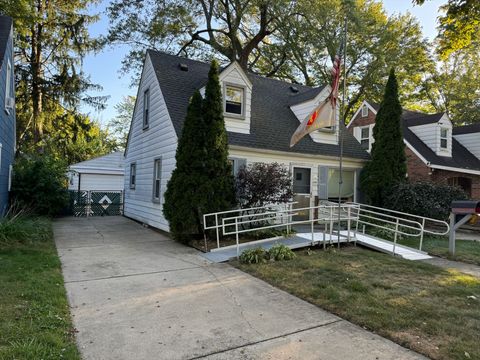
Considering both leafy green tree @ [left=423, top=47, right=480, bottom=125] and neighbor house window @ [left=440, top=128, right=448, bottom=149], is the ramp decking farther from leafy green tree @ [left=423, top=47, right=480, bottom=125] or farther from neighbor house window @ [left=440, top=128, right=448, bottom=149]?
leafy green tree @ [left=423, top=47, right=480, bottom=125]

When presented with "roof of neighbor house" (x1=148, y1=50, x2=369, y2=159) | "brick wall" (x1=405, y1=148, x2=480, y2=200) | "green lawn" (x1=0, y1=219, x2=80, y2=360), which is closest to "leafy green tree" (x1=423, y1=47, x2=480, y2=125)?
"brick wall" (x1=405, y1=148, x2=480, y2=200)

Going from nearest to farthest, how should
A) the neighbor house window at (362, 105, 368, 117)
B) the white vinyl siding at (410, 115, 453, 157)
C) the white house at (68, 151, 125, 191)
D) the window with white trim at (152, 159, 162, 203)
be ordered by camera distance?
the window with white trim at (152, 159, 162, 203) < the white vinyl siding at (410, 115, 453, 157) < the neighbor house window at (362, 105, 368, 117) < the white house at (68, 151, 125, 191)

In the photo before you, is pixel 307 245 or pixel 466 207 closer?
pixel 466 207

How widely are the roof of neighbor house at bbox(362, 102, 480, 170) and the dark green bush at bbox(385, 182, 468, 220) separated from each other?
3766mm

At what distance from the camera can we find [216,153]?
9336 millimetres

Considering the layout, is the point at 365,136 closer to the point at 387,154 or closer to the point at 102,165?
the point at 387,154

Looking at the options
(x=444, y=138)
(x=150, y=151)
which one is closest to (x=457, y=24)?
(x=444, y=138)

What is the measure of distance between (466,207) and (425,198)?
439 centimetres

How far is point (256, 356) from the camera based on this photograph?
333 cm

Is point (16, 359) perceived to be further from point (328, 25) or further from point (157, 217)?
point (328, 25)

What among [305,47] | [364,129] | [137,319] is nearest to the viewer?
[137,319]

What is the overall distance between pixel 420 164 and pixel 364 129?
4.45 metres

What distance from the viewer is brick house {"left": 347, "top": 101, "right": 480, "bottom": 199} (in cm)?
1619

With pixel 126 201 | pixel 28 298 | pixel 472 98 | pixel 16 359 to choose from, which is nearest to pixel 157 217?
pixel 126 201
